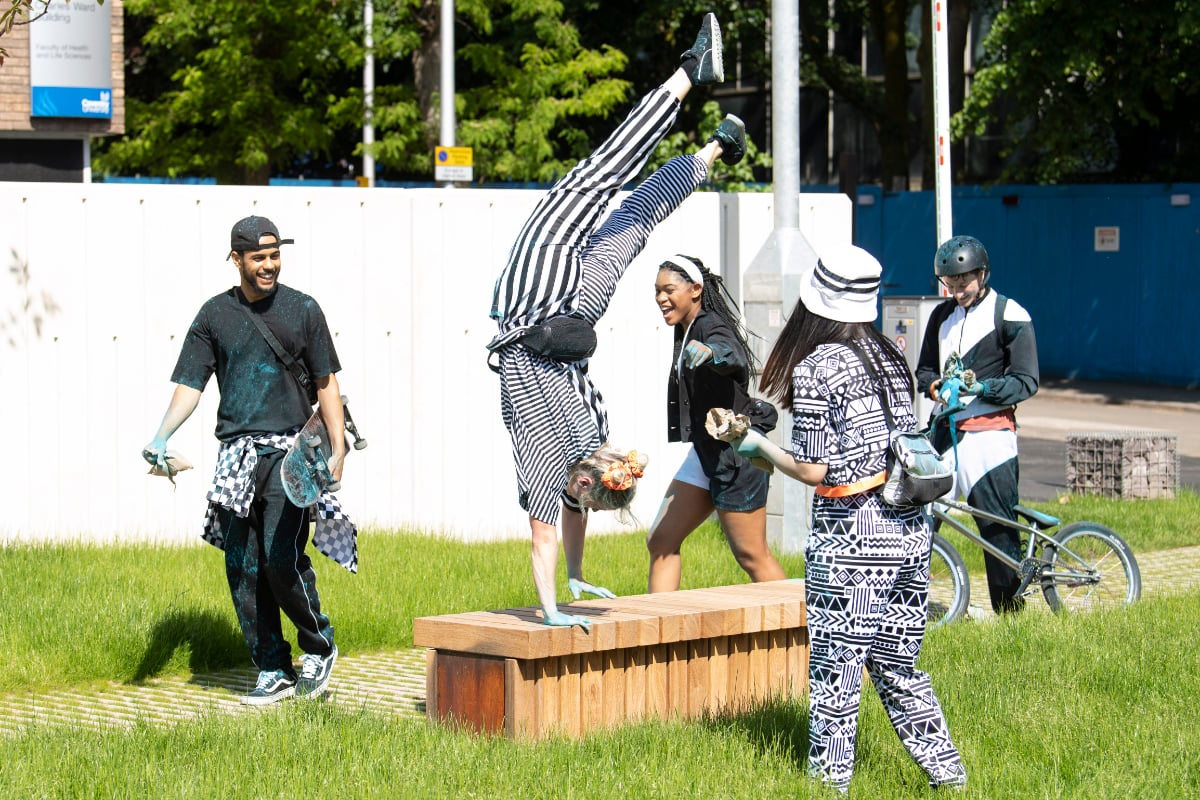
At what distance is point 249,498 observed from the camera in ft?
24.1

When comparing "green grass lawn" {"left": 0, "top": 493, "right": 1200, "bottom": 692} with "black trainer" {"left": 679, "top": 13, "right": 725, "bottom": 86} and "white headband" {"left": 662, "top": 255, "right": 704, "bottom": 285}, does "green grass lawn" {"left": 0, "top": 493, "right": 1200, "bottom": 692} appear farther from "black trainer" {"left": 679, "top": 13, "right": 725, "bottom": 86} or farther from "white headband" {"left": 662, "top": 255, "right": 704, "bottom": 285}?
"black trainer" {"left": 679, "top": 13, "right": 725, "bottom": 86}

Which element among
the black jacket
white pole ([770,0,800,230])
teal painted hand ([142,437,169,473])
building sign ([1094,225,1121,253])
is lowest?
teal painted hand ([142,437,169,473])

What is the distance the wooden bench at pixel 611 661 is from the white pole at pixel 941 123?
4.89 m

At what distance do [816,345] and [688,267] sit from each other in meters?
2.49

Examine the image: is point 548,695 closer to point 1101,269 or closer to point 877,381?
point 877,381

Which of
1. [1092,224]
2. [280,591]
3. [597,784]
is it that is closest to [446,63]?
[1092,224]

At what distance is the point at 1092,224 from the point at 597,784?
23.5 m

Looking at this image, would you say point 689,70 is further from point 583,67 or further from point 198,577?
point 583,67

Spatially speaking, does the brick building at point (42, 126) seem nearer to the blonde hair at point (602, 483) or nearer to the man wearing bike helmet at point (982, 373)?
the man wearing bike helmet at point (982, 373)

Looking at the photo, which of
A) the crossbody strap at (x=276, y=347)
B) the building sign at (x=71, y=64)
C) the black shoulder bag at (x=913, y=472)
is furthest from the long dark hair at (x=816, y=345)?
the building sign at (x=71, y=64)

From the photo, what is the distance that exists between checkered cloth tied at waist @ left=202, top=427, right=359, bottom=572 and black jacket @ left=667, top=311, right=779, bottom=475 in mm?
1545

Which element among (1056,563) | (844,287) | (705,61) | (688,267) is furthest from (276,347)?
(1056,563)

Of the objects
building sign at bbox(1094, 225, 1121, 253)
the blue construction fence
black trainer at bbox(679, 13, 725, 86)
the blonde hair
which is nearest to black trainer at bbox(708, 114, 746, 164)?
black trainer at bbox(679, 13, 725, 86)

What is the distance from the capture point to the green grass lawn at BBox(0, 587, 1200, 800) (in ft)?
18.4
